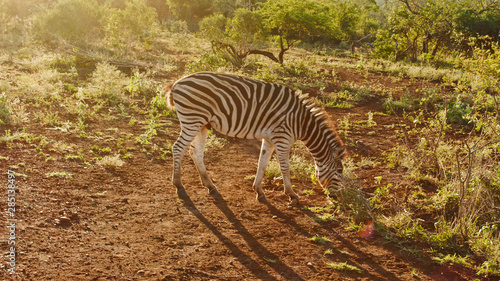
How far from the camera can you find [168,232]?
483cm

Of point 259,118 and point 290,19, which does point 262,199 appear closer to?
point 259,118

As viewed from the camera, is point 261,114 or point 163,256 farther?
point 261,114

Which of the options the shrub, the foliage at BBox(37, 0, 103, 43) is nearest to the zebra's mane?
the shrub

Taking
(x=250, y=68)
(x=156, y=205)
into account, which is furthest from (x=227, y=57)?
(x=156, y=205)

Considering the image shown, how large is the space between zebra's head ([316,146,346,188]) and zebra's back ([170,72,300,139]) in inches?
38.7

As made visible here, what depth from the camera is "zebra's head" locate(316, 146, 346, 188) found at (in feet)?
19.8

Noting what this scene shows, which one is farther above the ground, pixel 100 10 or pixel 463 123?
pixel 100 10

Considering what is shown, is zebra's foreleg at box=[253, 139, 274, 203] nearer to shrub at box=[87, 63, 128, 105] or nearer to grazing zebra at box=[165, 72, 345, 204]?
grazing zebra at box=[165, 72, 345, 204]

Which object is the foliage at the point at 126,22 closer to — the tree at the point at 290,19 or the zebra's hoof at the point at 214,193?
the tree at the point at 290,19

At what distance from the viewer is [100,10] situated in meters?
16.6

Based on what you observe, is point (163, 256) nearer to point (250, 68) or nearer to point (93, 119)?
point (93, 119)

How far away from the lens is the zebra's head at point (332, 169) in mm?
6023

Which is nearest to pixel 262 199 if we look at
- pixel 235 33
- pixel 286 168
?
pixel 286 168

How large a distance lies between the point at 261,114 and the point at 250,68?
35.6ft
